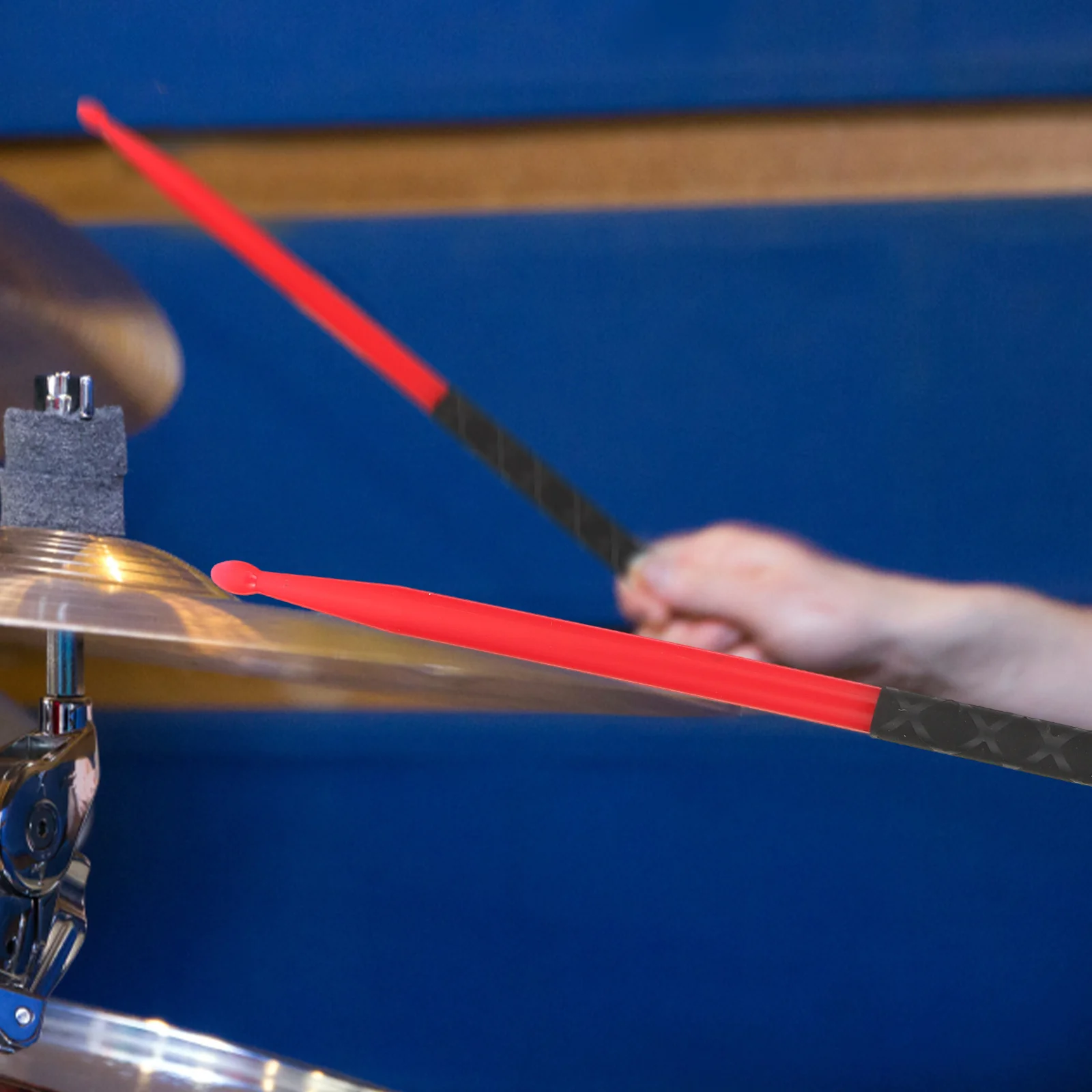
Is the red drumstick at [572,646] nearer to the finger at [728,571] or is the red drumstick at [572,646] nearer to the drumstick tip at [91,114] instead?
the finger at [728,571]

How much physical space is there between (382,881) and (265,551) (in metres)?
0.26

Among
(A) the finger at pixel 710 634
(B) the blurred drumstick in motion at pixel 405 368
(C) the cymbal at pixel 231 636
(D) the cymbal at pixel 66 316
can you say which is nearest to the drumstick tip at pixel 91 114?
(B) the blurred drumstick in motion at pixel 405 368

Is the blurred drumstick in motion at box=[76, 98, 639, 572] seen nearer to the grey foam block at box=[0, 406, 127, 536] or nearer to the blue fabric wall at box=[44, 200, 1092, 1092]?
the blue fabric wall at box=[44, 200, 1092, 1092]

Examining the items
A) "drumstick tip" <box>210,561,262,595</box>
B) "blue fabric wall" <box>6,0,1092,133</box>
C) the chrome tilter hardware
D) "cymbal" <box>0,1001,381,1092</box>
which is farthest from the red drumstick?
"blue fabric wall" <box>6,0,1092,133</box>

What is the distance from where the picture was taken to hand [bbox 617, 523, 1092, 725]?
25.6 inches

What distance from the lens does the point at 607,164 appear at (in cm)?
71

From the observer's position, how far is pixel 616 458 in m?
0.72

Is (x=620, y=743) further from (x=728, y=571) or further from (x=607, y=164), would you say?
(x=607, y=164)

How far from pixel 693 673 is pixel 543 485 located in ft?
1.37

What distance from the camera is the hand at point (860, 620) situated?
651 mm

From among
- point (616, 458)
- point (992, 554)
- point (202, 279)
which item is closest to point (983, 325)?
point (992, 554)

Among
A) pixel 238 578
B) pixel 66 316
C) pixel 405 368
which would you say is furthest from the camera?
pixel 405 368

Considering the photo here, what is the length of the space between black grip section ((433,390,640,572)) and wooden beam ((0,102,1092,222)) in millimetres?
156

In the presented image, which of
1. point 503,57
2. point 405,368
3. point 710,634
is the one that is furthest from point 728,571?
point 503,57
